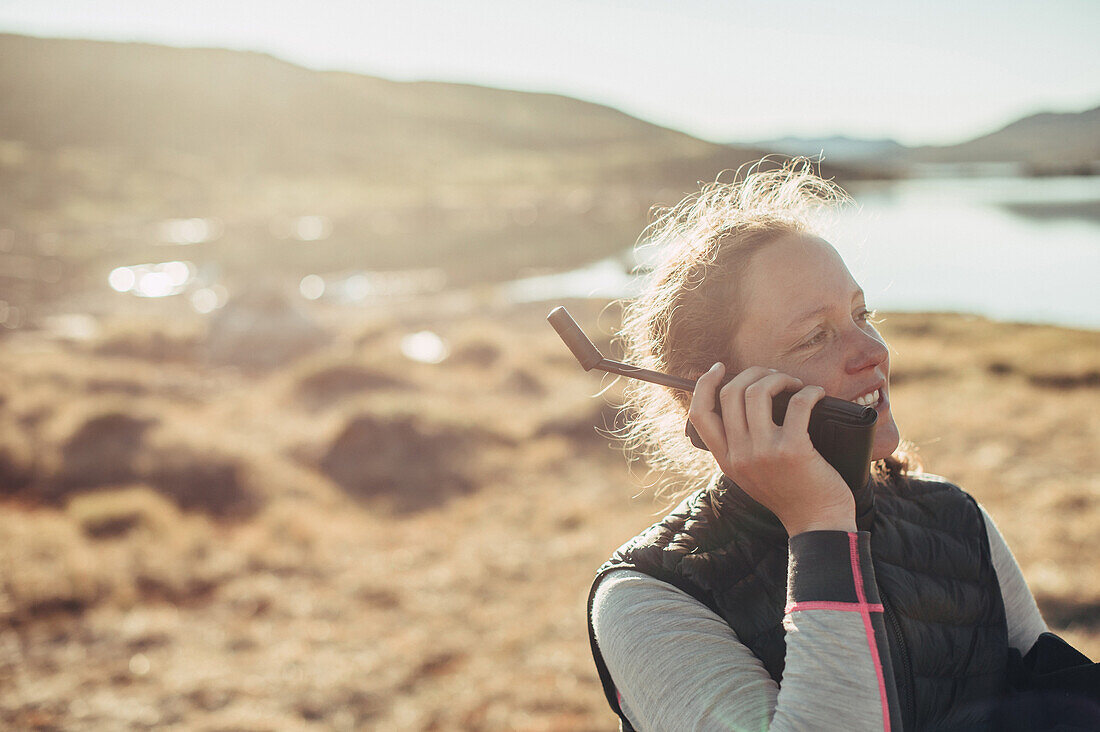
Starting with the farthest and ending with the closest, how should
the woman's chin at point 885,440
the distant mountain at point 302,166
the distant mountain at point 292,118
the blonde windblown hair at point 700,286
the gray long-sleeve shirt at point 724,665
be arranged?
the distant mountain at point 292,118
the distant mountain at point 302,166
the blonde windblown hair at point 700,286
the woman's chin at point 885,440
the gray long-sleeve shirt at point 724,665

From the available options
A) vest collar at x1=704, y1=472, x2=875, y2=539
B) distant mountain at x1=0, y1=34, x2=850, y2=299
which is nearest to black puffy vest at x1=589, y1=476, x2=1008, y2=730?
vest collar at x1=704, y1=472, x2=875, y2=539

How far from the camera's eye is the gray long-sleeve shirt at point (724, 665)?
1229 mm

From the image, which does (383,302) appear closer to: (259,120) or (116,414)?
(116,414)

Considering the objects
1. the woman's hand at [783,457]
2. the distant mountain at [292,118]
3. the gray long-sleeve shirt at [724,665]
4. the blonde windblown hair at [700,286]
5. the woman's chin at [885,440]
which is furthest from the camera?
the distant mountain at [292,118]

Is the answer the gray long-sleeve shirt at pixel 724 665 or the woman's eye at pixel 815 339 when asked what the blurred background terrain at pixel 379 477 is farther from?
the gray long-sleeve shirt at pixel 724 665

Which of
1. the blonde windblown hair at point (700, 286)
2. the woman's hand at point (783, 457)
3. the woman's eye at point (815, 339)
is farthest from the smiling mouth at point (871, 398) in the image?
the woman's hand at point (783, 457)

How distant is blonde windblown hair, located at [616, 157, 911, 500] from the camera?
71.9 inches

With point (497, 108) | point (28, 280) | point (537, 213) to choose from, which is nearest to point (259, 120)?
point (497, 108)

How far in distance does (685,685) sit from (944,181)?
333ft

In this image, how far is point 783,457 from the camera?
4.34 ft

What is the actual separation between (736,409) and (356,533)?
7.65 meters

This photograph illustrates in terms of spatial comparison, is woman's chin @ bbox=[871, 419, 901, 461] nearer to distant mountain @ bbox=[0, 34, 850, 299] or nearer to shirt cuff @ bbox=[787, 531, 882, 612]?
shirt cuff @ bbox=[787, 531, 882, 612]

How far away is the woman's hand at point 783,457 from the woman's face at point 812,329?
336 mm

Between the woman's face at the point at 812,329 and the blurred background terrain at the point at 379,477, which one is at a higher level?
the woman's face at the point at 812,329
